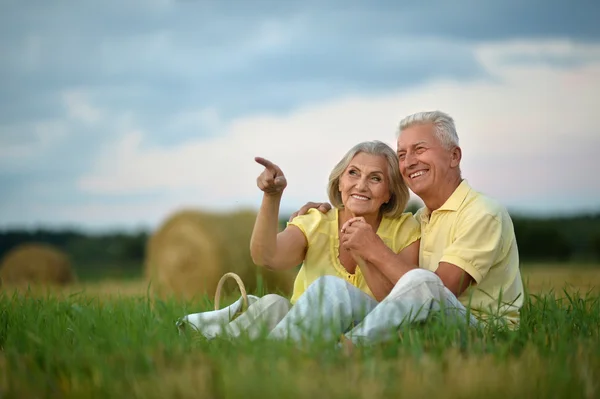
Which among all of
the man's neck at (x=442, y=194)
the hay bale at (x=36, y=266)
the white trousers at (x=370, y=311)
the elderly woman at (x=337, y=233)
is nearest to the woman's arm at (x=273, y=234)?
the elderly woman at (x=337, y=233)

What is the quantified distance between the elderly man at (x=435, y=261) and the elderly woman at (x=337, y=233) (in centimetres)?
8

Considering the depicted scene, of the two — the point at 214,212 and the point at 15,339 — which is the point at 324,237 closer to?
the point at 15,339

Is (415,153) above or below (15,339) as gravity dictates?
above

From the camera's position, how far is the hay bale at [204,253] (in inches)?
305

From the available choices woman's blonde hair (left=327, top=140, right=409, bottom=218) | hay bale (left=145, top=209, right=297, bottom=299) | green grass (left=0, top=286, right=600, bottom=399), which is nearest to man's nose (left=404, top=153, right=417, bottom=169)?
woman's blonde hair (left=327, top=140, right=409, bottom=218)

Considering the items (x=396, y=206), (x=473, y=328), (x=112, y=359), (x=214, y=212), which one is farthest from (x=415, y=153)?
(x=214, y=212)

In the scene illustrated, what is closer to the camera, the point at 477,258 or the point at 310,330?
the point at 310,330

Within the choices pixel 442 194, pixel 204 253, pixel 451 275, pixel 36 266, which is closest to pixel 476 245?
pixel 451 275

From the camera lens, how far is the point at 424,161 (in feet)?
11.1

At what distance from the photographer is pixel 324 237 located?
11.8 ft

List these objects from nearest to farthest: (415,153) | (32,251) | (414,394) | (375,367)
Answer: (414,394) → (375,367) → (415,153) → (32,251)

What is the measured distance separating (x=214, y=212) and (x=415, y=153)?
16.5 feet

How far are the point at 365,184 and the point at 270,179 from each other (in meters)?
0.51

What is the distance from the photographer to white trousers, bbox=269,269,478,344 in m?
2.88
